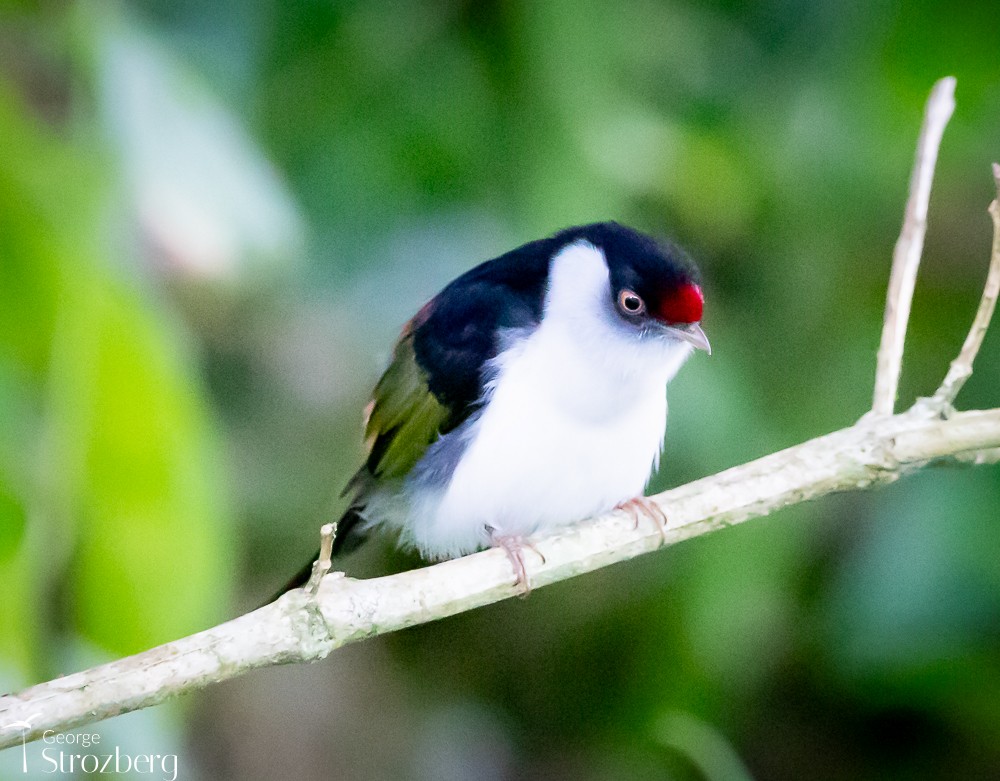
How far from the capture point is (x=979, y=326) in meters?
2.13

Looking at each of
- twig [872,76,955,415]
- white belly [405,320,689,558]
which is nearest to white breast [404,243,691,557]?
A: white belly [405,320,689,558]

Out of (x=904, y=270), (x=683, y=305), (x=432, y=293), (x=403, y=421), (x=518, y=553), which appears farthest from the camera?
(x=432, y=293)

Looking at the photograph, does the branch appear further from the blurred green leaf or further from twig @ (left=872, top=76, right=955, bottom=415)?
the blurred green leaf

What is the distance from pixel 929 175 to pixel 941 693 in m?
1.40

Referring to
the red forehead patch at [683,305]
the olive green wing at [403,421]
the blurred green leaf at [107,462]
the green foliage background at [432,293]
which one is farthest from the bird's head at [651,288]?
the blurred green leaf at [107,462]

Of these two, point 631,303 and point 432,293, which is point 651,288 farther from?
point 432,293

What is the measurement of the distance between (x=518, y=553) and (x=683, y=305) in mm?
662

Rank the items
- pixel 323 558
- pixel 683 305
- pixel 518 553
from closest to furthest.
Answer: pixel 323 558 → pixel 518 553 → pixel 683 305

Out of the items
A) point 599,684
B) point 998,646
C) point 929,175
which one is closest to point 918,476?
point 998,646

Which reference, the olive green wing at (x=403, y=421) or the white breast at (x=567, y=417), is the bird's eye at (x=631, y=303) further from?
the olive green wing at (x=403, y=421)

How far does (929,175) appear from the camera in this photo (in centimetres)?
226

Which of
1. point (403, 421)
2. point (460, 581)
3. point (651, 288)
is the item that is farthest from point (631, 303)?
point (460, 581)

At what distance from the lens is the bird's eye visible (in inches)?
99.1

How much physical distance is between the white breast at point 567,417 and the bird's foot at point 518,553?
136 mm
